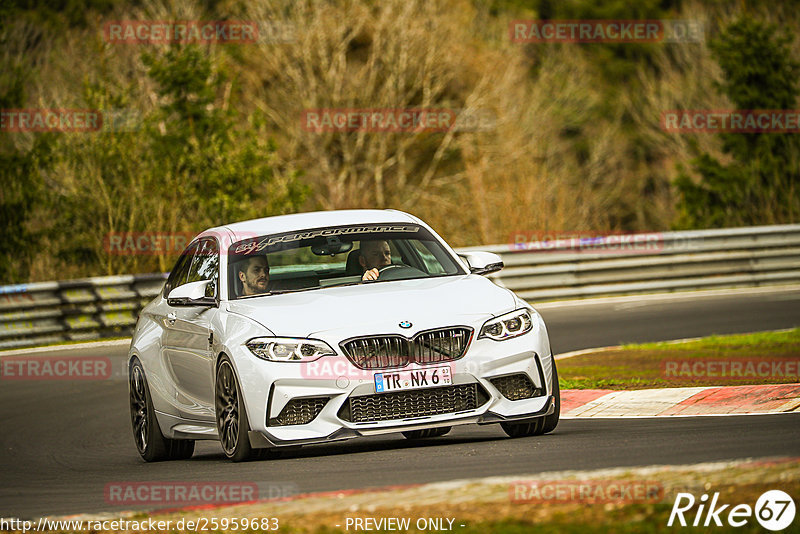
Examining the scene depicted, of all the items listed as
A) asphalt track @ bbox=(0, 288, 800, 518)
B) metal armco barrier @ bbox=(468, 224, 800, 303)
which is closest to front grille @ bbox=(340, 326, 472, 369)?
asphalt track @ bbox=(0, 288, 800, 518)

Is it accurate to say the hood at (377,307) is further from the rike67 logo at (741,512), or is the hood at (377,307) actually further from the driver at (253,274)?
the rike67 logo at (741,512)

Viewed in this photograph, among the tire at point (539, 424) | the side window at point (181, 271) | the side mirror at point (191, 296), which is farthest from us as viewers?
the side window at point (181, 271)

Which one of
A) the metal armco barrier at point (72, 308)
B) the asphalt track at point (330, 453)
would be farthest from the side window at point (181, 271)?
the metal armco barrier at point (72, 308)

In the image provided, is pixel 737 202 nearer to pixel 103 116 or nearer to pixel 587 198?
pixel 103 116

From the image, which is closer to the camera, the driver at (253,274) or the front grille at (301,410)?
the front grille at (301,410)

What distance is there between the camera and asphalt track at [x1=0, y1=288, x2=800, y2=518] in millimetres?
7473

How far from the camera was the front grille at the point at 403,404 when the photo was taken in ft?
27.7

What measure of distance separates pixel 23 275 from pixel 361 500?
18.8m

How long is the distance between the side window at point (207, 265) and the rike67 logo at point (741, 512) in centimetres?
466

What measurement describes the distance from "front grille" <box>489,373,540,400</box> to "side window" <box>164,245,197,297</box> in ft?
10.3

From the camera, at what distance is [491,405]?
340 inches

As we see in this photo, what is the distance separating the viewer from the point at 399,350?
8469mm

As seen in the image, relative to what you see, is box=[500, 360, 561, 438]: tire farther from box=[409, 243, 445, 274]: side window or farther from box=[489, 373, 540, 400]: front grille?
box=[409, 243, 445, 274]: side window

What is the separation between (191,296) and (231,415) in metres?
1.05
